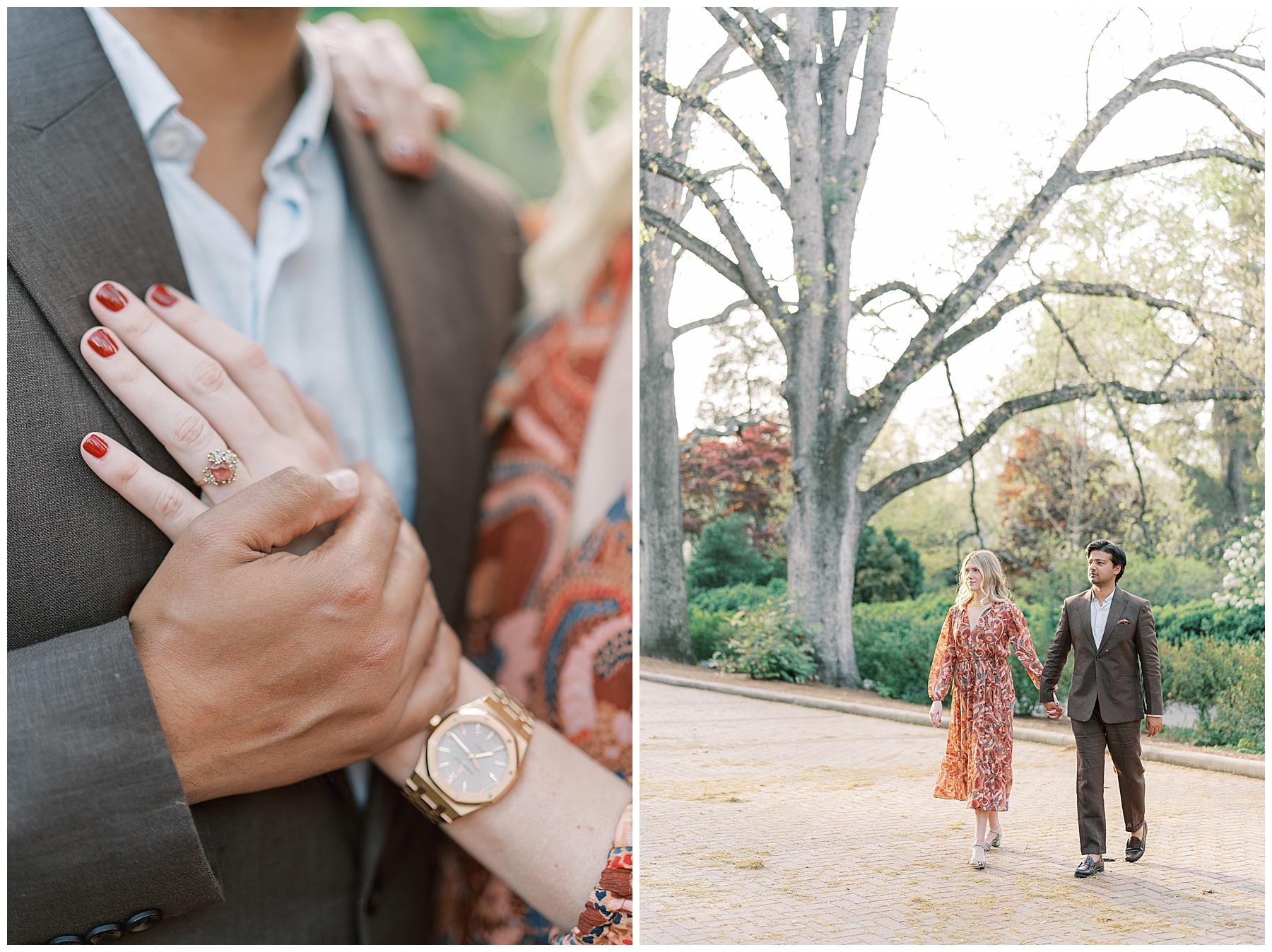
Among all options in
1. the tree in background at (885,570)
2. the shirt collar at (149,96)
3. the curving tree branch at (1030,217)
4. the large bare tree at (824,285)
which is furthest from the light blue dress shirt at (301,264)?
the curving tree branch at (1030,217)

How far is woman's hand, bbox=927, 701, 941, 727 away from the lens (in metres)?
1.62

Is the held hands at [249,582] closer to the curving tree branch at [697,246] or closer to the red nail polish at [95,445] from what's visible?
the red nail polish at [95,445]

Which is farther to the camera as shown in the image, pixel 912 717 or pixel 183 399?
pixel 912 717

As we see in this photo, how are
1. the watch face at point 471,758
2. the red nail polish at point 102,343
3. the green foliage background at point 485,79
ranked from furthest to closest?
the green foliage background at point 485,79, the watch face at point 471,758, the red nail polish at point 102,343

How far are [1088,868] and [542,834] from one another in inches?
36.8

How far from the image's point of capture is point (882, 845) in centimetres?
160

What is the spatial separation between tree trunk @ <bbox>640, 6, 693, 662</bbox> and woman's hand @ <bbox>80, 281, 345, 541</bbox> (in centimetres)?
61

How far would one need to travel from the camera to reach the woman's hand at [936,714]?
63.7 inches

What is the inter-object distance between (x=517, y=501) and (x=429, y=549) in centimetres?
21

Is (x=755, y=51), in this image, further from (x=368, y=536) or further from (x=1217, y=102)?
(x=368, y=536)

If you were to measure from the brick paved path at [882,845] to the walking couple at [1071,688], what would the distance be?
0.02 m

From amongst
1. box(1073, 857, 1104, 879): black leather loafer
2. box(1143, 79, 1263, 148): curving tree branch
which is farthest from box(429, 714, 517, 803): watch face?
box(1143, 79, 1263, 148): curving tree branch

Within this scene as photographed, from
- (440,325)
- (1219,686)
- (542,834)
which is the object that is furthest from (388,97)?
(1219,686)

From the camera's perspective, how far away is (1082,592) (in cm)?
159
